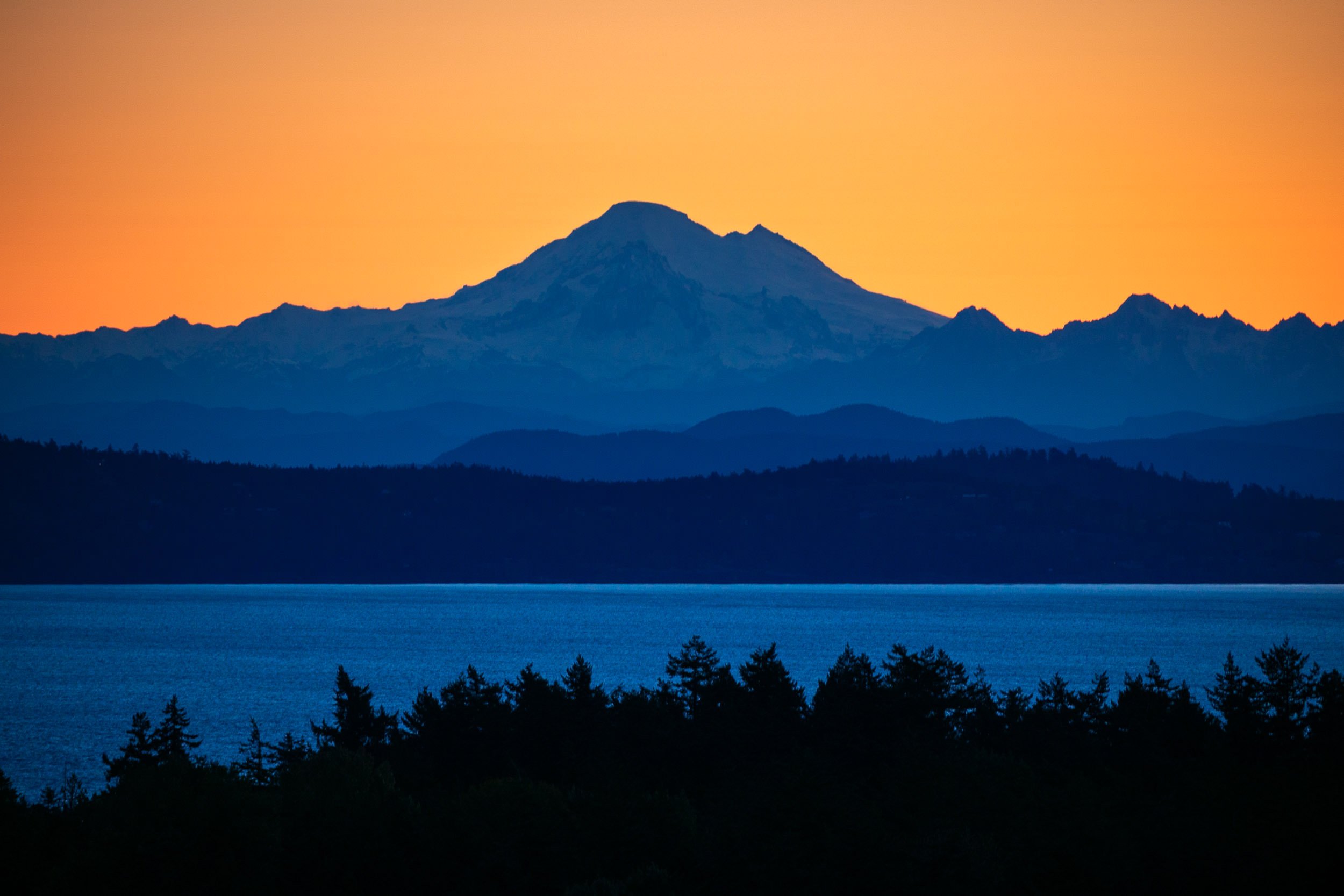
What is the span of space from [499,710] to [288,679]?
269ft

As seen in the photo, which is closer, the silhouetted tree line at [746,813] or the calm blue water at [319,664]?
the silhouetted tree line at [746,813]

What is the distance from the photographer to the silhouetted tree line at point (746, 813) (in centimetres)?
4206

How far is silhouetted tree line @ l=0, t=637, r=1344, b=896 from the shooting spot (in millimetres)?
42062

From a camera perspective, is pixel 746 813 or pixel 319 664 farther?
pixel 319 664

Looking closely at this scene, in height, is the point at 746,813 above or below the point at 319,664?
above

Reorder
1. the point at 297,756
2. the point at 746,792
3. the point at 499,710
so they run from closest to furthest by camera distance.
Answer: the point at 746,792 → the point at 297,756 → the point at 499,710

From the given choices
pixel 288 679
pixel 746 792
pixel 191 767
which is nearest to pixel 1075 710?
pixel 746 792

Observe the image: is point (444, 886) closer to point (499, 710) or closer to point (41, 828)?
point (41, 828)

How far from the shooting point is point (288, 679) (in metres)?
137

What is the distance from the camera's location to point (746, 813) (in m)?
44.6

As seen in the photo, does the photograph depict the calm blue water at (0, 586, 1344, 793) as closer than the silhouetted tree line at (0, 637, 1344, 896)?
No

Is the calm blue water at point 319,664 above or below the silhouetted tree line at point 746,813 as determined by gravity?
below

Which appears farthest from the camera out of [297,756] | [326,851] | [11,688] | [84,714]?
[11,688]

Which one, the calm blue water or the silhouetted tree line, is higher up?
the silhouetted tree line
